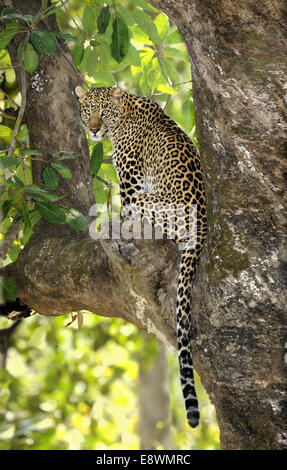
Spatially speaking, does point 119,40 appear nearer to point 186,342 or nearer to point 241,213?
point 241,213

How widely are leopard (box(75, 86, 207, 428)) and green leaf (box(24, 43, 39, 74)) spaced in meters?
0.90

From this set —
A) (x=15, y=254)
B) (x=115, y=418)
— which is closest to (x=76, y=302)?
(x=15, y=254)

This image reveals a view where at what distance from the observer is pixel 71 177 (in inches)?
222

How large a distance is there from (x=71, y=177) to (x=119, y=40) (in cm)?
118

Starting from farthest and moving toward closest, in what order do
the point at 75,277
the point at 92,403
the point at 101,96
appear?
the point at 92,403
the point at 101,96
the point at 75,277

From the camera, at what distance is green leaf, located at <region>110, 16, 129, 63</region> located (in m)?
5.27

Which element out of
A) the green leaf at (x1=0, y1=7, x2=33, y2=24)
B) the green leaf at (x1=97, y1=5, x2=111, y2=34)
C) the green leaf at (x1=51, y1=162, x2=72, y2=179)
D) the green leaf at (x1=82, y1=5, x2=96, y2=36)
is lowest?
the green leaf at (x1=51, y1=162, x2=72, y2=179)

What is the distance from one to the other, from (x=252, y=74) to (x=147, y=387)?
10.9 meters

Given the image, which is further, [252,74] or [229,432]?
[229,432]

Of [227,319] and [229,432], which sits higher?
[227,319]

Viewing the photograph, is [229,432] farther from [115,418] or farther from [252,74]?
[115,418]

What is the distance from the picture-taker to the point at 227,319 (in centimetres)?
381

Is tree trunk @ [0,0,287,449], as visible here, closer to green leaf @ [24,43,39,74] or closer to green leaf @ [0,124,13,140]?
green leaf @ [24,43,39,74]

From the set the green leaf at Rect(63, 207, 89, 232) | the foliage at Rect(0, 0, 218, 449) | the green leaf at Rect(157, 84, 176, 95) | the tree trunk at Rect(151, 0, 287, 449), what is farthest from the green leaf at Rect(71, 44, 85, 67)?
the tree trunk at Rect(151, 0, 287, 449)
